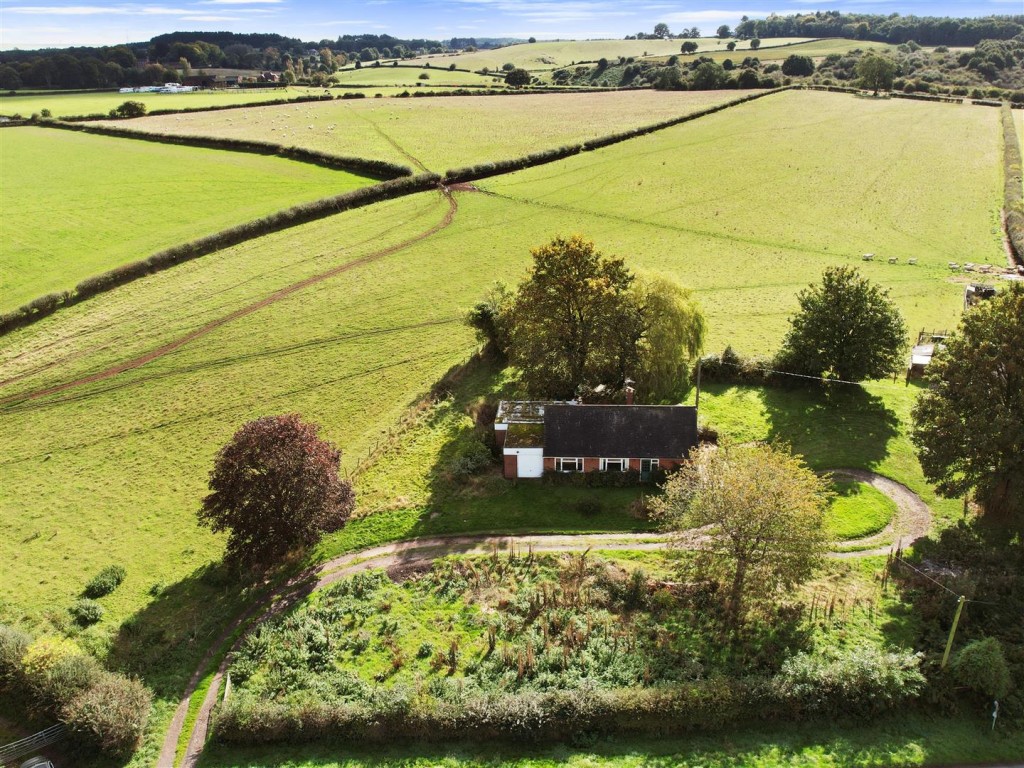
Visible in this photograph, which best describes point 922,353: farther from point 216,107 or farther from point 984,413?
point 216,107

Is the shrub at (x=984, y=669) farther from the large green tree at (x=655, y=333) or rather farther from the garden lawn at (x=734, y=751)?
the large green tree at (x=655, y=333)

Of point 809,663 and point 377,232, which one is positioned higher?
point 377,232

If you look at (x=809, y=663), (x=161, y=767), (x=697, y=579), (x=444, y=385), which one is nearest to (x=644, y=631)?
(x=697, y=579)

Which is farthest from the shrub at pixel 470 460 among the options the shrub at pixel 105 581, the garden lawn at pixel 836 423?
the shrub at pixel 105 581

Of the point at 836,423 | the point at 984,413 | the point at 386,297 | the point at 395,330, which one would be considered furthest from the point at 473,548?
the point at 386,297

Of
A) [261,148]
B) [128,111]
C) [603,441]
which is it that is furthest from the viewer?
[128,111]

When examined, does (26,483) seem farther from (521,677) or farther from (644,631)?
(644,631)
